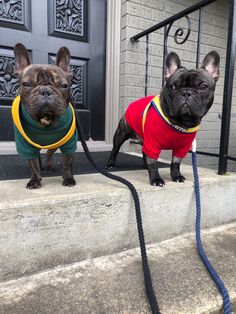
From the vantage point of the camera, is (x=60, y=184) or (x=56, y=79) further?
(x=60, y=184)

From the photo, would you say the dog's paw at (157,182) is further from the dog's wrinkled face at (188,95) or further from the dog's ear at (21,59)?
the dog's ear at (21,59)

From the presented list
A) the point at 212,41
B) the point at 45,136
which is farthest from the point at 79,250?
the point at 212,41

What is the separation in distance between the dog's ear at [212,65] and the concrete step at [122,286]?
0.96m

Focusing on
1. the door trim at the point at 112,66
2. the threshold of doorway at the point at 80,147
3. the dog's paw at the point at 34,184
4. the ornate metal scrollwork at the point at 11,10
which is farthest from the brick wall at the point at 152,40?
the dog's paw at the point at 34,184

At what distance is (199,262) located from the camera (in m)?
1.26

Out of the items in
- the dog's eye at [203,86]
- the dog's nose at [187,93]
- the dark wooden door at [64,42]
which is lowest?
the dog's nose at [187,93]

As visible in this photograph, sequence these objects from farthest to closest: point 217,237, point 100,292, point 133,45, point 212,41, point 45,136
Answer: point 212,41 → point 133,45 → point 217,237 → point 45,136 → point 100,292

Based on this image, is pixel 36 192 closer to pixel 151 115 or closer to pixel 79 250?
pixel 79 250

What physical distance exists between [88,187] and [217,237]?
0.82 metres

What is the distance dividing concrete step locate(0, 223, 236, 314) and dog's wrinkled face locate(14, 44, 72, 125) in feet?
2.24

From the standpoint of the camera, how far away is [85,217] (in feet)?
4.08

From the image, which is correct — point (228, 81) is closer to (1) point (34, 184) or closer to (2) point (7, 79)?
(1) point (34, 184)

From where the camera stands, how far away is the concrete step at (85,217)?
1.11m

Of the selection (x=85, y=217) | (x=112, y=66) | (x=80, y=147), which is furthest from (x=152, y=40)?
(x=85, y=217)
